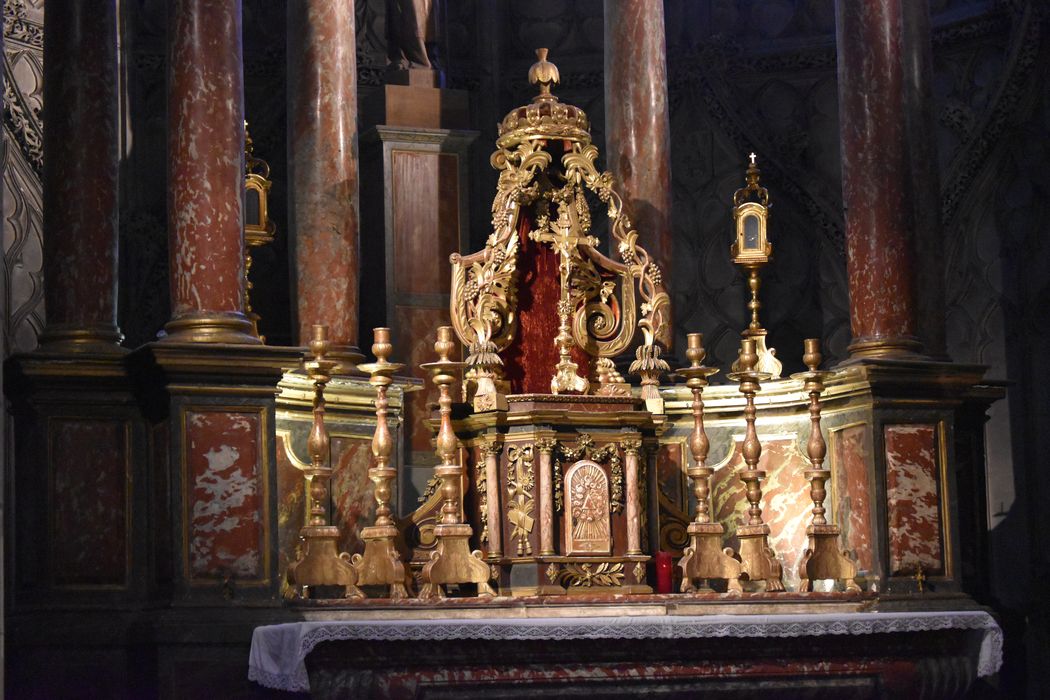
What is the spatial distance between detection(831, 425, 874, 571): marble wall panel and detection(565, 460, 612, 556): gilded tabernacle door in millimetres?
1458

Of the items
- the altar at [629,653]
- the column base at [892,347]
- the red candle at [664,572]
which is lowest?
the altar at [629,653]

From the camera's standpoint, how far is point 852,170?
1091 centimetres

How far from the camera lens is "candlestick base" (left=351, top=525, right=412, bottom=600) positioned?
361 inches

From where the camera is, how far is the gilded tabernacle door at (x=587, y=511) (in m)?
9.77

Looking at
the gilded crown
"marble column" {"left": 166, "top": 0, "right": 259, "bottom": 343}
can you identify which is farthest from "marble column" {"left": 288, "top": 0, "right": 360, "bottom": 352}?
"marble column" {"left": 166, "top": 0, "right": 259, "bottom": 343}

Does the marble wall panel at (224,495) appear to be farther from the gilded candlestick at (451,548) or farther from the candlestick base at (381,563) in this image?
the gilded candlestick at (451,548)

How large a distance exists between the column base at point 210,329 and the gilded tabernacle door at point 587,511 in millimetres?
1856

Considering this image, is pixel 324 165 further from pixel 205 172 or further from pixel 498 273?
pixel 205 172

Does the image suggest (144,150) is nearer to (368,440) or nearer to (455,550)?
(368,440)

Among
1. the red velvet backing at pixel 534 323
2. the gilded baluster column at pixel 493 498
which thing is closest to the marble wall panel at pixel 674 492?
the red velvet backing at pixel 534 323

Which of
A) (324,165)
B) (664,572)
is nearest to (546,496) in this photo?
(664,572)

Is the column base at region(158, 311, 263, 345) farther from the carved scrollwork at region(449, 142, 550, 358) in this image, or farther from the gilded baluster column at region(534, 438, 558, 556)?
the gilded baluster column at region(534, 438, 558, 556)

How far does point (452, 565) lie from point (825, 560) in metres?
2.09

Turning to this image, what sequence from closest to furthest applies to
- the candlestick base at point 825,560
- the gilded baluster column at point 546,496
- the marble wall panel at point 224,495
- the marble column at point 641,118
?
1. the marble wall panel at point 224,495
2. the gilded baluster column at point 546,496
3. the candlestick base at point 825,560
4. the marble column at point 641,118
